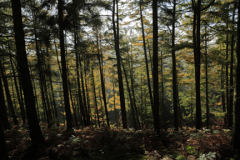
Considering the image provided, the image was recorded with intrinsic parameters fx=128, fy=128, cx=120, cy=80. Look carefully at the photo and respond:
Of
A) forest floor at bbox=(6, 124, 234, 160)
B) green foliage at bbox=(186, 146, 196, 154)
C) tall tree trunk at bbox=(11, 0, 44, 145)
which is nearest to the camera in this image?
forest floor at bbox=(6, 124, 234, 160)

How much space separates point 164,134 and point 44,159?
625 centimetres

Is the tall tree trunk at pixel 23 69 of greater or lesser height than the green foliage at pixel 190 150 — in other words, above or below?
above

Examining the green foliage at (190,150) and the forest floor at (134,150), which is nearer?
the forest floor at (134,150)

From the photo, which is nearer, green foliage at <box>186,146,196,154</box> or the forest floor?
the forest floor

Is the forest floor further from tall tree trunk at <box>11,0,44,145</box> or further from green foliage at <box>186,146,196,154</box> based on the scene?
tall tree trunk at <box>11,0,44,145</box>

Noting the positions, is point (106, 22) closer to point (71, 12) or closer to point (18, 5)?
point (71, 12)

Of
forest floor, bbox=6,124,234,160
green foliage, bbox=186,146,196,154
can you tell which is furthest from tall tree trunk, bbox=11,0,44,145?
green foliage, bbox=186,146,196,154

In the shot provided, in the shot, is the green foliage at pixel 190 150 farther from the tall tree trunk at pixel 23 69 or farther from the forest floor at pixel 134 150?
the tall tree trunk at pixel 23 69

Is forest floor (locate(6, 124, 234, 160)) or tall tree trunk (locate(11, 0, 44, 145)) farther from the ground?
tall tree trunk (locate(11, 0, 44, 145))

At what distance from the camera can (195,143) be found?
17.7 ft

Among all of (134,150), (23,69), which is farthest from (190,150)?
(23,69)

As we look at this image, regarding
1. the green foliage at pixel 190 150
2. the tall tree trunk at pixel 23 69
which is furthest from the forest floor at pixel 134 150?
the tall tree trunk at pixel 23 69

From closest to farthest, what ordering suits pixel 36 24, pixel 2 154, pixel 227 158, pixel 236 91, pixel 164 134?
1. pixel 2 154
2. pixel 227 158
3. pixel 236 91
4. pixel 164 134
5. pixel 36 24

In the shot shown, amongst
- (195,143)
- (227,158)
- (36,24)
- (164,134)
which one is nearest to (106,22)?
(36,24)
